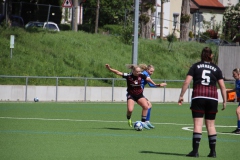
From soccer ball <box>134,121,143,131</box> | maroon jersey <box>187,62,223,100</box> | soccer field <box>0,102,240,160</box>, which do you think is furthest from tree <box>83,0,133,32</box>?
maroon jersey <box>187,62,223,100</box>

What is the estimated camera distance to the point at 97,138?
16312 mm

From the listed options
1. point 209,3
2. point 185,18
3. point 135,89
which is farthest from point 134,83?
point 209,3

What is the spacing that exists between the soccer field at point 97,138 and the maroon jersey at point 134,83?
3.33 feet

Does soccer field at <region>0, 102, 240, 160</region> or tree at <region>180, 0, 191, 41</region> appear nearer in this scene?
soccer field at <region>0, 102, 240, 160</region>

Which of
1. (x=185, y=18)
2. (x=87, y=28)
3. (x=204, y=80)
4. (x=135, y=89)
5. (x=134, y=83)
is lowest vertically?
(x=135, y=89)

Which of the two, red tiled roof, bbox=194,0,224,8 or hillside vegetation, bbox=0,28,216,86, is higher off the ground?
red tiled roof, bbox=194,0,224,8

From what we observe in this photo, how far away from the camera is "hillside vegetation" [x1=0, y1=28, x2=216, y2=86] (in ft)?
126

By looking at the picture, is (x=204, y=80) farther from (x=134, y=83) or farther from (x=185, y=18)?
(x=185, y=18)

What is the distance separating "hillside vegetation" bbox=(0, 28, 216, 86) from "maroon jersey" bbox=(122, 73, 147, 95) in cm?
1735

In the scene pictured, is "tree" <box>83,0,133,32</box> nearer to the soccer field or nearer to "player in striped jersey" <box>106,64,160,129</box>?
the soccer field

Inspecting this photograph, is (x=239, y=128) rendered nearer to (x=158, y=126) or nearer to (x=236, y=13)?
(x=158, y=126)

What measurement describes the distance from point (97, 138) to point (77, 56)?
25.8 m

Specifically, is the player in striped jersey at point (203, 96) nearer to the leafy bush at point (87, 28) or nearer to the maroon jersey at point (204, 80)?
the maroon jersey at point (204, 80)

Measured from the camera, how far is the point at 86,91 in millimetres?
36344
